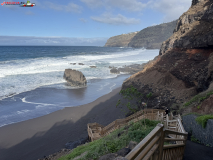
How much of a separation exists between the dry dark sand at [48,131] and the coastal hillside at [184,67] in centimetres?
610

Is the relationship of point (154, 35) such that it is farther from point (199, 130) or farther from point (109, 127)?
point (199, 130)

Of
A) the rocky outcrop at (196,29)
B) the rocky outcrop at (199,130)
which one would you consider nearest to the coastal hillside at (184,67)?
the rocky outcrop at (196,29)

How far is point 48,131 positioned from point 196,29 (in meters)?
24.5

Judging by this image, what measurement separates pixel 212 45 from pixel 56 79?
86.4 feet

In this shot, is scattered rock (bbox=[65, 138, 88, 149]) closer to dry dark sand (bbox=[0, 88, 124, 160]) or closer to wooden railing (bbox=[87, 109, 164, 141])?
dry dark sand (bbox=[0, 88, 124, 160])

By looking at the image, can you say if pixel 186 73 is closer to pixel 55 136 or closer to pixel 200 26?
pixel 200 26

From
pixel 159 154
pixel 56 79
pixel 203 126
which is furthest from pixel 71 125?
pixel 56 79

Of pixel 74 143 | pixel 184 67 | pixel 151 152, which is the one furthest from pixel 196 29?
pixel 151 152

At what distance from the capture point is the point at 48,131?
13.9 metres

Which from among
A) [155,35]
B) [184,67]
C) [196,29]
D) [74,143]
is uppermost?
[155,35]

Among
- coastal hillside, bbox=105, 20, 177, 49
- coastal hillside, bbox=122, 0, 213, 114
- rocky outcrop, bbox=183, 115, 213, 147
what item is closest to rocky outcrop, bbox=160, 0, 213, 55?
coastal hillside, bbox=122, 0, 213, 114

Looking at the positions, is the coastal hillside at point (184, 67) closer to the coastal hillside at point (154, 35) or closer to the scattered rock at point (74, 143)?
the scattered rock at point (74, 143)

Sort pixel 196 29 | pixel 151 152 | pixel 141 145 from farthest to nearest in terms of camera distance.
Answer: pixel 196 29 → pixel 151 152 → pixel 141 145

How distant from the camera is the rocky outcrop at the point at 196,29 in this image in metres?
22.3
